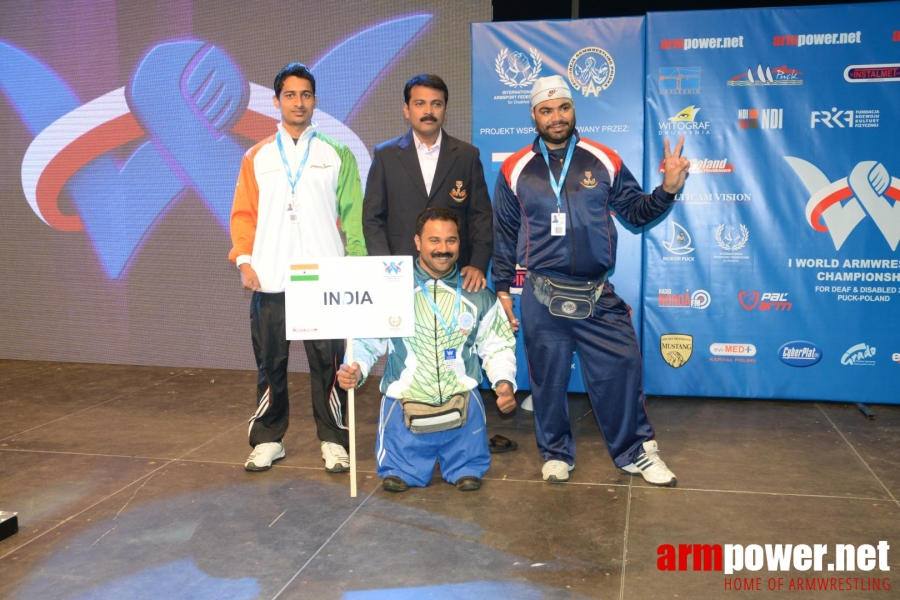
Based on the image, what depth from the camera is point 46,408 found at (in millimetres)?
5195

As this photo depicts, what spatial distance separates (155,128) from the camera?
6160mm

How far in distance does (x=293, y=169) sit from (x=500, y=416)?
2064 millimetres

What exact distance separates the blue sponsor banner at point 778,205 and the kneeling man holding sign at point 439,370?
6.11 feet

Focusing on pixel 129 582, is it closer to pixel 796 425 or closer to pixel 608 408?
pixel 608 408

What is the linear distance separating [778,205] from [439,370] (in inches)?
105

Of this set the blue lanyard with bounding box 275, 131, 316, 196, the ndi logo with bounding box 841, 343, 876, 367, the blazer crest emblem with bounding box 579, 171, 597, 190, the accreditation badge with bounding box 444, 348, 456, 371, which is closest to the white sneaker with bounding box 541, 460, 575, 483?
the accreditation badge with bounding box 444, 348, 456, 371

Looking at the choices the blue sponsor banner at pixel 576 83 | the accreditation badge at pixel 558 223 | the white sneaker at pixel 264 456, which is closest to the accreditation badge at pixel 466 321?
the accreditation badge at pixel 558 223

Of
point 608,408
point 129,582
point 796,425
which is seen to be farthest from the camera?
point 796,425

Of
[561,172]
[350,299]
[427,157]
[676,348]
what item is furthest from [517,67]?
[350,299]

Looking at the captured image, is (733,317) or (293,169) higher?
(293,169)

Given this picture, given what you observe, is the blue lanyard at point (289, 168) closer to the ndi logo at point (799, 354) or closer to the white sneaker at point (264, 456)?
the white sneaker at point (264, 456)

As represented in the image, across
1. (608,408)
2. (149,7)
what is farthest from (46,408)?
(608,408)

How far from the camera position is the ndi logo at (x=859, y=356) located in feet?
16.0

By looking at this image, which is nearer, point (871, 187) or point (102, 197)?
point (871, 187)
